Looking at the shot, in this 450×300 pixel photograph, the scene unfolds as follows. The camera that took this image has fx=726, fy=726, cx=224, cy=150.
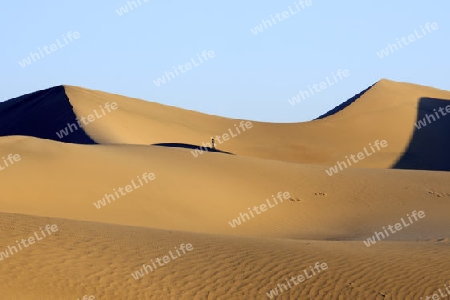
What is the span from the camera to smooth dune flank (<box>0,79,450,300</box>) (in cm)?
919

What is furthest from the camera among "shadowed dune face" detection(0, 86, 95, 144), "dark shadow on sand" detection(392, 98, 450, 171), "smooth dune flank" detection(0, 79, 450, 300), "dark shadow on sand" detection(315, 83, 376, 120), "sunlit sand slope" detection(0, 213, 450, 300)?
"dark shadow on sand" detection(315, 83, 376, 120)

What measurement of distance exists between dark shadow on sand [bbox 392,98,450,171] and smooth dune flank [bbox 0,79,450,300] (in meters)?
0.26

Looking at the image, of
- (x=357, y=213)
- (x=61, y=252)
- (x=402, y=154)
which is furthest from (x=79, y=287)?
(x=402, y=154)

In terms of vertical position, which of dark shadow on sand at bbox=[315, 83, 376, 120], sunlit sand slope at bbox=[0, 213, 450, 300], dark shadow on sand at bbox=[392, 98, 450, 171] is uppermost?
dark shadow on sand at bbox=[315, 83, 376, 120]

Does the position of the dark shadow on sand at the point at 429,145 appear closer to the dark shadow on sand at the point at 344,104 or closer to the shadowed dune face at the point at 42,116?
the dark shadow on sand at the point at 344,104

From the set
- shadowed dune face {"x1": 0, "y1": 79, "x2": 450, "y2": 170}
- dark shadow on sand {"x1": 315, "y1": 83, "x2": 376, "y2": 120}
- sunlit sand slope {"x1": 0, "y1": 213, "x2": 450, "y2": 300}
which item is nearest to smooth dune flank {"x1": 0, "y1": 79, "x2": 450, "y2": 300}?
sunlit sand slope {"x1": 0, "y1": 213, "x2": 450, "y2": 300}

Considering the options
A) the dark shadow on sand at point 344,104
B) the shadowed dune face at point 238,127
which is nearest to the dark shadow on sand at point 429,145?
the shadowed dune face at point 238,127

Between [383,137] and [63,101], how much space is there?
19.0m

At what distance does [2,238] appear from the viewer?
33.0ft

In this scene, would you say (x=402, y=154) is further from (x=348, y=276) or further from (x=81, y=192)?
(x=348, y=276)

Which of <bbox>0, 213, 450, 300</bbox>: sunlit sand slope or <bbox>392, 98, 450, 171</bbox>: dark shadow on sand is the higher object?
<bbox>0, 213, 450, 300</bbox>: sunlit sand slope

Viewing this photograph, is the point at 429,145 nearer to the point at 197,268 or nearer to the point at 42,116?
the point at 42,116

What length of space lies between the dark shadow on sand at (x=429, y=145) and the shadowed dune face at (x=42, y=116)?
55.5ft

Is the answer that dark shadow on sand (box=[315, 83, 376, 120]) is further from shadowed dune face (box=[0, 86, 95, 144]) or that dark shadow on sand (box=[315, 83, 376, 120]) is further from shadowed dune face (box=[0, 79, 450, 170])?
shadowed dune face (box=[0, 86, 95, 144])
